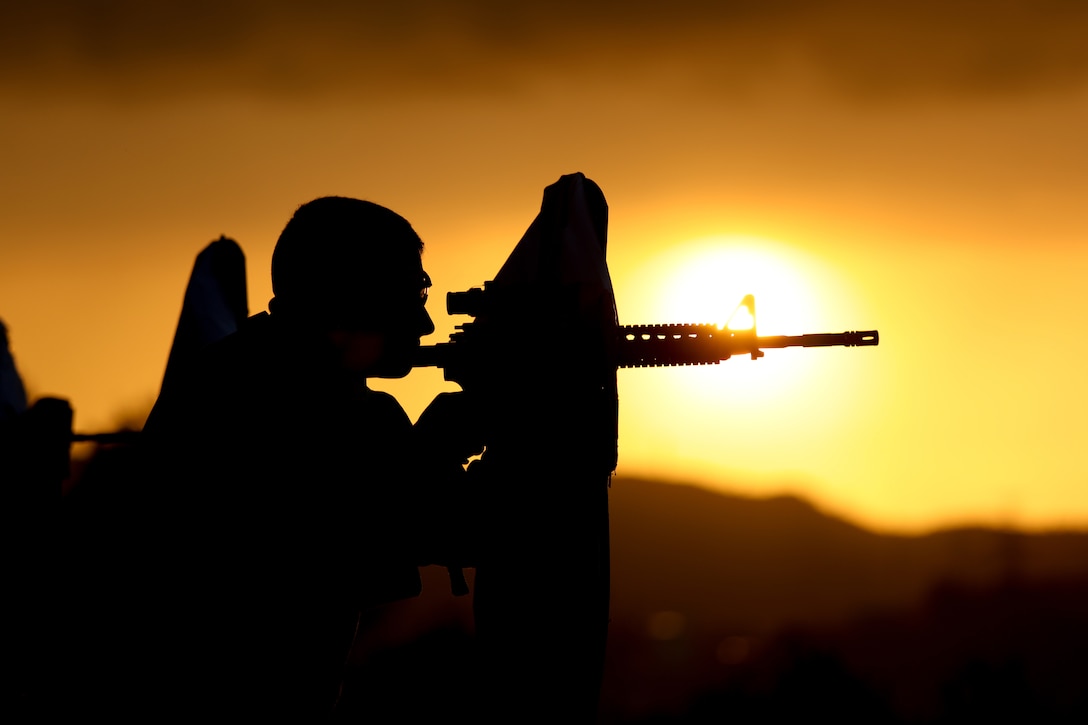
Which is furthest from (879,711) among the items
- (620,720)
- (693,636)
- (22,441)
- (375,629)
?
(693,636)

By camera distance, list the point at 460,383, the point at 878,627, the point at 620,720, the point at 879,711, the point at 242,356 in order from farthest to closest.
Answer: the point at 878,627
the point at 620,720
the point at 879,711
the point at 460,383
the point at 242,356

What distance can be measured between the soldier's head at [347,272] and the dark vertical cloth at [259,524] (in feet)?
0.29

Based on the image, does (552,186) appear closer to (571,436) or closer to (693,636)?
(571,436)

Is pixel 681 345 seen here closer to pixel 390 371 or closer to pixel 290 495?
pixel 390 371

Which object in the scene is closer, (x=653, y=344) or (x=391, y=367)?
(x=391, y=367)

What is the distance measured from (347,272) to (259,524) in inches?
28.4

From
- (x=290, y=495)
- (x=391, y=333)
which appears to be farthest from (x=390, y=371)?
(x=290, y=495)

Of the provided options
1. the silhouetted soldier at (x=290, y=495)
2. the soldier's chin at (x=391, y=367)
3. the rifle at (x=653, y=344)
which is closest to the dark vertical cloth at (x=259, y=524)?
the silhouetted soldier at (x=290, y=495)

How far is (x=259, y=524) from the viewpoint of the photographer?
11.7 ft

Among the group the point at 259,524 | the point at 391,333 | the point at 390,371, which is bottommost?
the point at 259,524

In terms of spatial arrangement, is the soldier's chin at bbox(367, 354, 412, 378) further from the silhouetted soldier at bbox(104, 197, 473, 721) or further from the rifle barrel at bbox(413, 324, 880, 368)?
the rifle barrel at bbox(413, 324, 880, 368)

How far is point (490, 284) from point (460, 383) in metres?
0.42

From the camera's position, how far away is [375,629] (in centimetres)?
8938

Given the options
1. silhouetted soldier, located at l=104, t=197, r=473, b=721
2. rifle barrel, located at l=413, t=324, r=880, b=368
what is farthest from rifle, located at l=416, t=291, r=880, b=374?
silhouetted soldier, located at l=104, t=197, r=473, b=721
